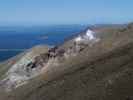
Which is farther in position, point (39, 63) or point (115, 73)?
point (39, 63)

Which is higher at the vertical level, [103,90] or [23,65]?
[103,90]

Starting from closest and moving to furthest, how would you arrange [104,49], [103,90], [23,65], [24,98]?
[103,90]
[24,98]
[104,49]
[23,65]

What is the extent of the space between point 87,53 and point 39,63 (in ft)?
36.3

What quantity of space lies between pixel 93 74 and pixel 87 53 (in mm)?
10114

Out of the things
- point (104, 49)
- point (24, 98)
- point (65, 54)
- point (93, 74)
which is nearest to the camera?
point (93, 74)

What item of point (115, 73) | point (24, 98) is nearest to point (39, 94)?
point (24, 98)

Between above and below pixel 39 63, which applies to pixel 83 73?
above

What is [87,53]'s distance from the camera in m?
→ 33.7

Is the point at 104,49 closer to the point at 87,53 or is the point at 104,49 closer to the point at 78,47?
the point at 87,53

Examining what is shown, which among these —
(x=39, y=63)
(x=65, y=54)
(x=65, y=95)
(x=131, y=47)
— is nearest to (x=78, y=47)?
(x=65, y=54)

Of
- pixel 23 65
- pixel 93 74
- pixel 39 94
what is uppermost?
pixel 93 74

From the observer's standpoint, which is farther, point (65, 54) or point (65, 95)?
point (65, 54)

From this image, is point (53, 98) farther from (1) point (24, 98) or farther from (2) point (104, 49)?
(2) point (104, 49)

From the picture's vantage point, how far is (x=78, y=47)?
40.7 m
